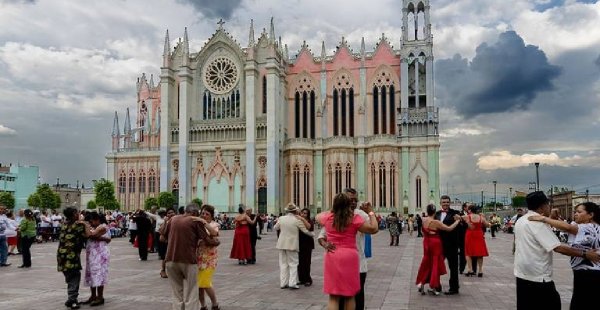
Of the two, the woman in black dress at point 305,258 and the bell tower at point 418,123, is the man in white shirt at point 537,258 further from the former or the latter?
the bell tower at point 418,123

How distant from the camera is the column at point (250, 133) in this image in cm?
5078

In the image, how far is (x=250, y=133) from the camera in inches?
2015

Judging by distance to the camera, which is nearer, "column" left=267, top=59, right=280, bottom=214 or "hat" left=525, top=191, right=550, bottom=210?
"hat" left=525, top=191, right=550, bottom=210

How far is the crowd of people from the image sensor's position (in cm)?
601

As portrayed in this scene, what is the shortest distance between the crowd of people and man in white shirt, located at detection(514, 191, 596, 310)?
11 mm

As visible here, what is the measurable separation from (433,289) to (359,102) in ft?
137

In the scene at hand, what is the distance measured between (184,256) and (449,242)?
5966 millimetres

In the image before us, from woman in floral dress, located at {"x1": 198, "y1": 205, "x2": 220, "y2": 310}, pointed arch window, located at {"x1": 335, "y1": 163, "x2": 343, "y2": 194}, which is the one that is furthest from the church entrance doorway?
woman in floral dress, located at {"x1": 198, "y1": 205, "x2": 220, "y2": 310}

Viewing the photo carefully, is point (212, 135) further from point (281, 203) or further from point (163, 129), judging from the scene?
point (281, 203)

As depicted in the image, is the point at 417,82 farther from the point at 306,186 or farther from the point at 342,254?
the point at 342,254

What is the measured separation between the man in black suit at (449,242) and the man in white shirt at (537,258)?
191 inches

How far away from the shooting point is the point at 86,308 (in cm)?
943

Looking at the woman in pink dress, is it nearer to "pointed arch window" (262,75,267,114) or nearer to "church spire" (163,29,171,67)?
"pointed arch window" (262,75,267,114)

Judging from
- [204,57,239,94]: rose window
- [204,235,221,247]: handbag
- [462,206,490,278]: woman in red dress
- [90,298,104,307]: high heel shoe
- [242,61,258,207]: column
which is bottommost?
[90,298,104,307]: high heel shoe
